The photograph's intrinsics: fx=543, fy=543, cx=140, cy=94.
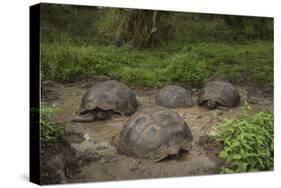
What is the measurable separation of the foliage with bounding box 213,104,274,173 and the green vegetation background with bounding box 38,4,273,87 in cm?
63

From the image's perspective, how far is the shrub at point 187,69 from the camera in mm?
7570

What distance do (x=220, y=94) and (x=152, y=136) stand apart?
1328 mm

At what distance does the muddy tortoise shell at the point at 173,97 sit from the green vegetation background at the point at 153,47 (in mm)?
111

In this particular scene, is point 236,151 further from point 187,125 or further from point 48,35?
point 48,35

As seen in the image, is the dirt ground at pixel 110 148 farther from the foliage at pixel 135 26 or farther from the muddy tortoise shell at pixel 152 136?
the foliage at pixel 135 26

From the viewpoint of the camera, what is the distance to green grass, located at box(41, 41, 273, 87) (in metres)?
7.02

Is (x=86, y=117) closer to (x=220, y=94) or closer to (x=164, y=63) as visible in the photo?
(x=164, y=63)

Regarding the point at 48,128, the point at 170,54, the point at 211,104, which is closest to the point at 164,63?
the point at 170,54

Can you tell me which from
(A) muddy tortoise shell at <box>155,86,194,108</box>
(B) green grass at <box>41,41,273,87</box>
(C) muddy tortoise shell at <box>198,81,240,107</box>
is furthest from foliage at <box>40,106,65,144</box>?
(C) muddy tortoise shell at <box>198,81,240,107</box>

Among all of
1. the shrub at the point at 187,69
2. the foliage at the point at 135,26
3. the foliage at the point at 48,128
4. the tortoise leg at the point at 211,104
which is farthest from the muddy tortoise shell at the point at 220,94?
the foliage at the point at 48,128

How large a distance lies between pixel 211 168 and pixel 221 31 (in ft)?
6.54

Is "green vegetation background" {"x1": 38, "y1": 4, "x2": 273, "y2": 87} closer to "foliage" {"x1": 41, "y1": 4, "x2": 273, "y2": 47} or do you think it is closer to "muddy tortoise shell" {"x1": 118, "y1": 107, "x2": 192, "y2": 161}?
"foliage" {"x1": 41, "y1": 4, "x2": 273, "y2": 47}

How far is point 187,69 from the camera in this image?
7.66 metres

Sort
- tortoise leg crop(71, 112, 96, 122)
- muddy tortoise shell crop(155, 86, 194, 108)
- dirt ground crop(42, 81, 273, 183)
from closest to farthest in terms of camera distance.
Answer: dirt ground crop(42, 81, 273, 183), tortoise leg crop(71, 112, 96, 122), muddy tortoise shell crop(155, 86, 194, 108)
